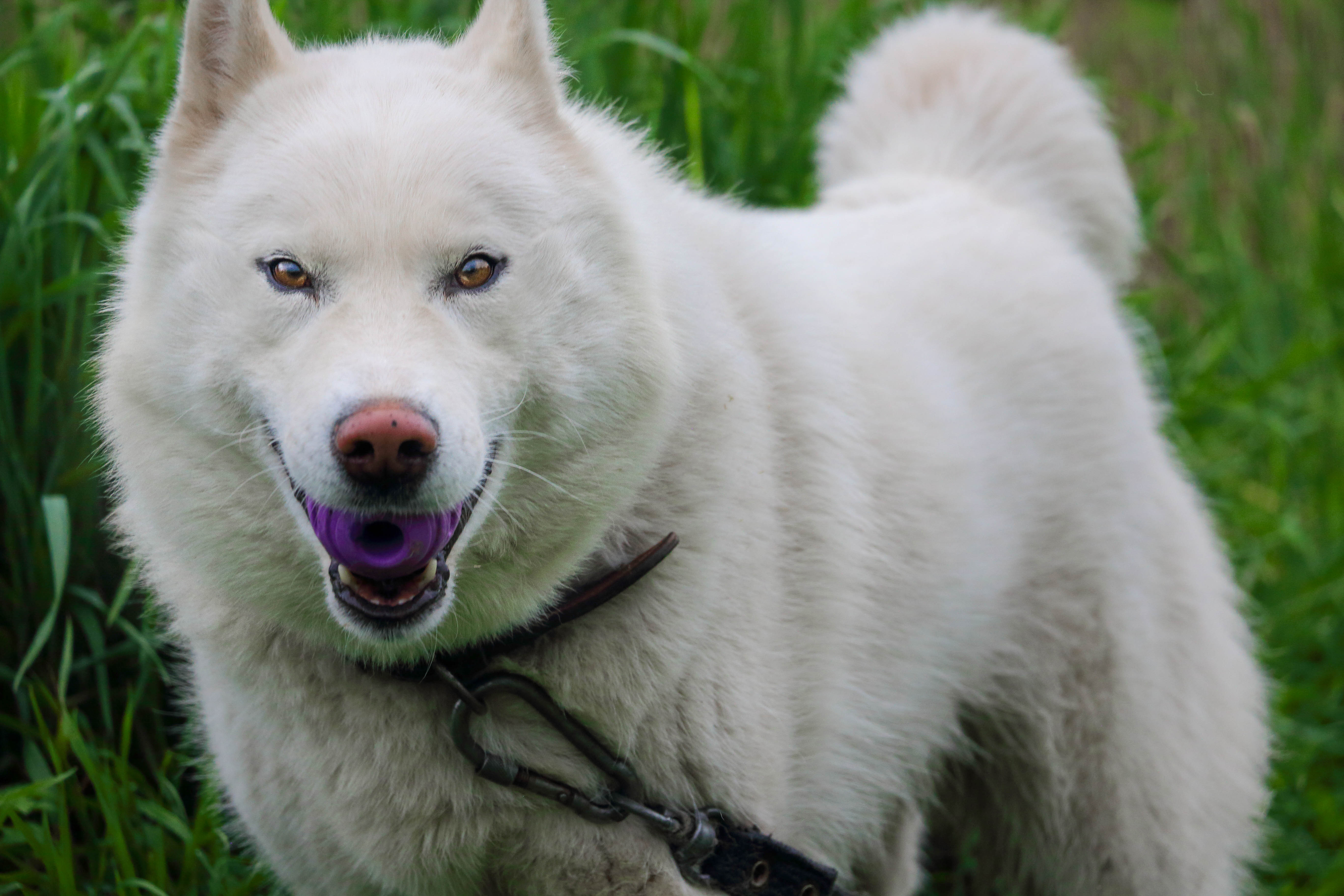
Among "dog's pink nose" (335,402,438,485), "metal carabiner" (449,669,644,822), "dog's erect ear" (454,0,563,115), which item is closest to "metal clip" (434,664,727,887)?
"metal carabiner" (449,669,644,822)

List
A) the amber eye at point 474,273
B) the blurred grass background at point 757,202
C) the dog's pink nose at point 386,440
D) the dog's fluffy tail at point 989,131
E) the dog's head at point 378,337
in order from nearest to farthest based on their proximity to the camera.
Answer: the dog's pink nose at point 386,440 < the dog's head at point 378,337 < the amber eye at point 474,273 < the blurred grass background at point 757,202 < the dog's fluffy tail at point 989,131

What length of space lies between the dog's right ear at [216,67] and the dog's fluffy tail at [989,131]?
1539 millimetres

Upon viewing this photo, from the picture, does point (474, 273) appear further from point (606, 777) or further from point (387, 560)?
point (606, 777)

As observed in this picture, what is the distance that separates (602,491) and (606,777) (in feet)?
1.47

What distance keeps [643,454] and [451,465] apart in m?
0.43

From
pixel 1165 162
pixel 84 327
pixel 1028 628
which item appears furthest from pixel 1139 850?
pixel 1165 162

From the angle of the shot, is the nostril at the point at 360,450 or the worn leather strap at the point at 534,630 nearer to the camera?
the nostril at the point at 360,450

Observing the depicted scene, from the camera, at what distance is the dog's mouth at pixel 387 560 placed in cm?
171

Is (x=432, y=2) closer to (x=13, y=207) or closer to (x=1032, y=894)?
(x=13, y=207)

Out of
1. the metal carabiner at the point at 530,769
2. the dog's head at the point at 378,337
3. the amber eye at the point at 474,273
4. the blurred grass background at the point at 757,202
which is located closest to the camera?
the dog's head at the point at 378,337

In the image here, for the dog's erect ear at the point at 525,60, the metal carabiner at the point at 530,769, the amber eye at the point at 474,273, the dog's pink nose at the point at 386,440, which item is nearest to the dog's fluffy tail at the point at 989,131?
the dog's erect ear at the point at 525,60

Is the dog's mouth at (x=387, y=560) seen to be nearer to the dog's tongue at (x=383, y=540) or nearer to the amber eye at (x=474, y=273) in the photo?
the dog's tongue at (x=383, y=540)

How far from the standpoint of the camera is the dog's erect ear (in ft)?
6.48

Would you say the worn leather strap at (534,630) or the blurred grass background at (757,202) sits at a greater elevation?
the worn leather strap at (534,630)
